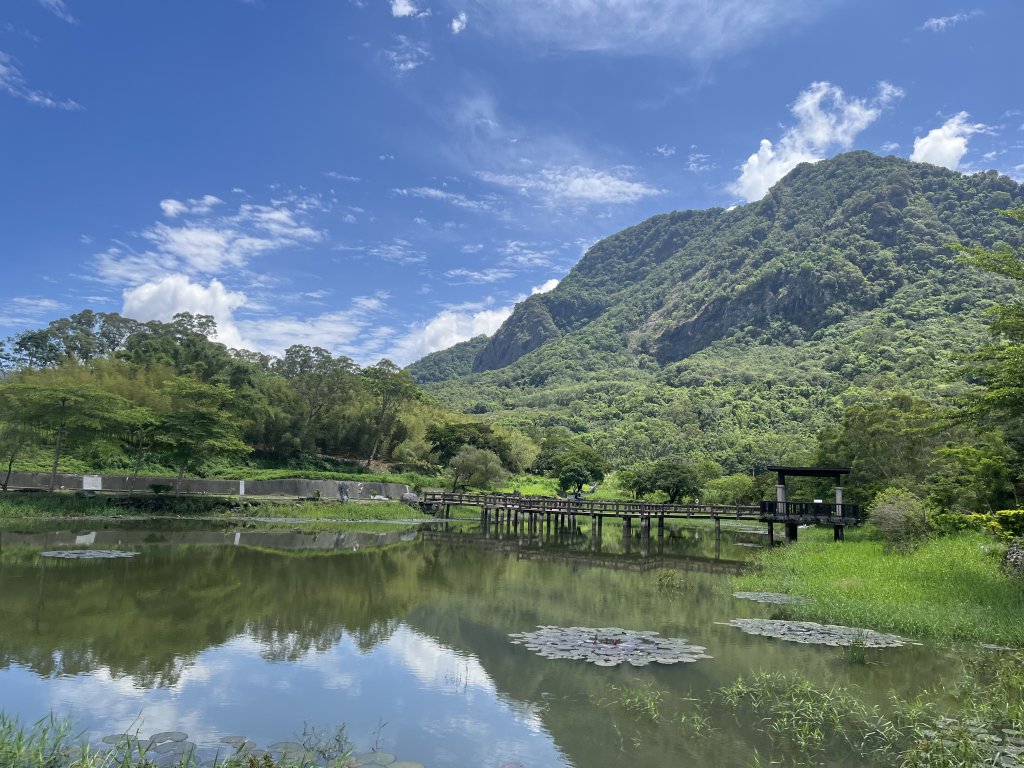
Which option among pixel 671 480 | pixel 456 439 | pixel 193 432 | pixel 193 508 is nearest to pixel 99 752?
pixel 193 508

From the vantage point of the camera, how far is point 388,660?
11180mm

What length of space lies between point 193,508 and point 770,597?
30403mm

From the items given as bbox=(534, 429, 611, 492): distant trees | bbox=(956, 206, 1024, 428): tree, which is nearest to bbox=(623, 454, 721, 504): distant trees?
bbox=(534, 429, 611, 492): distant trees

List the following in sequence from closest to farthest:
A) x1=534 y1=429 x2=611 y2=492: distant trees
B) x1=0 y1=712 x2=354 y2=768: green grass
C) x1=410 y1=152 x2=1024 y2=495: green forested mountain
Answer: x1=0 y1=712 x2=354 y2=768: green grass
x1=534 y1=429 x2=611 y2=492: distant trees
x1=410 y1=152 x2=1024 y2=495: green forested mountain

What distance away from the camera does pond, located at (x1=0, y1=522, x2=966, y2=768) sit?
7.80m

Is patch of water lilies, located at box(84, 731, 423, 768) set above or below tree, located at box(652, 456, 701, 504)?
below

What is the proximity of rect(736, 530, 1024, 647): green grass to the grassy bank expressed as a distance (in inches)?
1063

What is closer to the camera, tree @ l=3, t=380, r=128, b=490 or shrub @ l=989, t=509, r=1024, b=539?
shrub @ l=989, t=509, r=1024, b=539

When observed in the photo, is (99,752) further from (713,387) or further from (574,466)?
(713,387)

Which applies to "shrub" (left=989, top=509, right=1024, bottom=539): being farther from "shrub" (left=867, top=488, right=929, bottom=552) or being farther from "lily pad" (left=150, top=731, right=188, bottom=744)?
"lily pad" (left=150, top=731, right=188, bottom=744)

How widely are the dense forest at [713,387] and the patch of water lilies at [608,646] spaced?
8.95 metres

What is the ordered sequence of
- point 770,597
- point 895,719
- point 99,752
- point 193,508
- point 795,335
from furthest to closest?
point 795,335, point 193,508, point 770,597, point 895,719, point 99,752

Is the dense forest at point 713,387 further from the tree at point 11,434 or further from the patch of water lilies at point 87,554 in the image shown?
the patch of water lilies at point 87,554

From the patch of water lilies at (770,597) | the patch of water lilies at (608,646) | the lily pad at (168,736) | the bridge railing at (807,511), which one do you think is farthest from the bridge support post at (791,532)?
the lily pad at (168,736)
